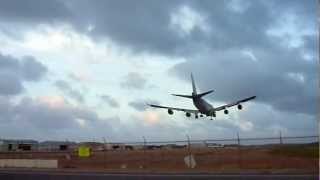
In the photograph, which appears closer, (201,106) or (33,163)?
(33,163)

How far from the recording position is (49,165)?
55.4m

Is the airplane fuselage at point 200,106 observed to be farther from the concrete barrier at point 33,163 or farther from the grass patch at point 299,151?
the concrete barrier at point 33,163

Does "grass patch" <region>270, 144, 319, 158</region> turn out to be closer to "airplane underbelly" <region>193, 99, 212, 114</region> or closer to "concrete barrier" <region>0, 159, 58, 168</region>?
"airplane underbelly" <region>193, 99, 212, 114</region>

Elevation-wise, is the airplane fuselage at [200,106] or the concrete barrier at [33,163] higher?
the airplane fuselage at [200,106]

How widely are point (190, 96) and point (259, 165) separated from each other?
33440 millimetres

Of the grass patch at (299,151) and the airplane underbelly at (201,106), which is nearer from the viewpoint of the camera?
the grass patch at (299,151)

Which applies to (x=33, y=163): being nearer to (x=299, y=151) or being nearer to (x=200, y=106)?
(x=299, y=151)

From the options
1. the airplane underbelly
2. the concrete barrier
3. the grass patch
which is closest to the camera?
the grass patch

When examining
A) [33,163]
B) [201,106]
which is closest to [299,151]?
[33,163]

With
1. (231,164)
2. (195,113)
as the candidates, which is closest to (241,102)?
(195,113)

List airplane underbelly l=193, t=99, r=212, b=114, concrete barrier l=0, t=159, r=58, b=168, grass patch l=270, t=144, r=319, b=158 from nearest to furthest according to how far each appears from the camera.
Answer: grass patch l=270, t=144, r=319, b=158 < concrete barrier l=0, t=159, r=58, b=168 < airplane underbelly l=193, t=99, r=212, b=114

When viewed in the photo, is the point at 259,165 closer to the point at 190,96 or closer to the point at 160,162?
the point at 160,162

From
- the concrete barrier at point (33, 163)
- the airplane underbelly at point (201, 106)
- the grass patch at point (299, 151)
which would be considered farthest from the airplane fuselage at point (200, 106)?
the concrete barrier at point (33, 163)

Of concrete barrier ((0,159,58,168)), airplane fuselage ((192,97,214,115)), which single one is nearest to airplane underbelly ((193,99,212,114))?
airplane fuselage ((192,97,214,115))
